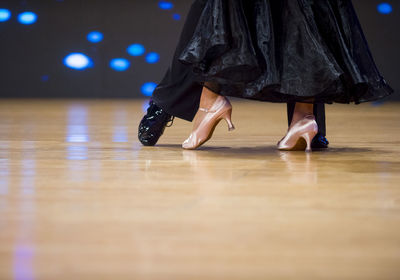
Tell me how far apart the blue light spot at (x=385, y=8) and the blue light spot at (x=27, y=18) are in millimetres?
3167

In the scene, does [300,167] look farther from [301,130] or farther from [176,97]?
[176,97]

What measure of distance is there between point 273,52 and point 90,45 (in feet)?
15.5

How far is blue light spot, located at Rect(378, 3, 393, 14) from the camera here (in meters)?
5.96

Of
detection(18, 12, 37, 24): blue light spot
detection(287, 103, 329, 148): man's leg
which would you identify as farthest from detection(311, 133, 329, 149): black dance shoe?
detection(18, 12, 37, 24): blue light spot

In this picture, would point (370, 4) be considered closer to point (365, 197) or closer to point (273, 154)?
point (273, 154)

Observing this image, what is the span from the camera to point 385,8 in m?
5.97

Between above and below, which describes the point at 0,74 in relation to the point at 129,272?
below

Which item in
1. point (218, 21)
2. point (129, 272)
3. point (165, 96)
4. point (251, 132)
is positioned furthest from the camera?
point (251, 132)

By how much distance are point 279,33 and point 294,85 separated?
142 mm

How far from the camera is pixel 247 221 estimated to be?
813 millimetres

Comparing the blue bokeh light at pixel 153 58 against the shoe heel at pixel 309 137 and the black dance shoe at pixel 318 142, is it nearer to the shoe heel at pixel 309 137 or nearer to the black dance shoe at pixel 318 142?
the black dance shoe at pixel 318 142

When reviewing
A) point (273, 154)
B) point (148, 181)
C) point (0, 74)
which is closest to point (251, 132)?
point (273, 154)

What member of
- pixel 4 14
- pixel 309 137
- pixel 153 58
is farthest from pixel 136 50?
pixel 309 137

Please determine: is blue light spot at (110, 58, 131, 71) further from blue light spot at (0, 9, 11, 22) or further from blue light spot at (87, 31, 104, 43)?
blue light spot at (0, 9, 11, 22)
